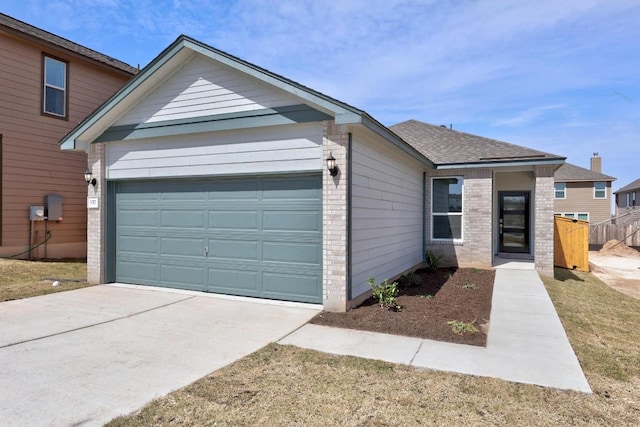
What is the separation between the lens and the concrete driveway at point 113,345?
3459mm

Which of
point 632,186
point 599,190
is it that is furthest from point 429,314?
point 632,186

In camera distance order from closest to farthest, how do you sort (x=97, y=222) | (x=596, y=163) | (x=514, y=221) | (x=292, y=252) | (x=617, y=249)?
(x=292, y=252)
(x=97, y=222)
(x=514, y=221)
(x=617, y=249)
(x=596, y=163)

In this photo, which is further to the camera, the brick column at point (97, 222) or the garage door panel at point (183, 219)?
the brick column at point (97, 222)

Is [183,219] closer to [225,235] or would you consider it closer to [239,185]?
[225,235]

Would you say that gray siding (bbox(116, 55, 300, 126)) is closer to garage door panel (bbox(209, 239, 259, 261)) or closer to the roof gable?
the roof gable

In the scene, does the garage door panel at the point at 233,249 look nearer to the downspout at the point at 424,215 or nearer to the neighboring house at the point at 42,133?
the downspout at the point at 424,215

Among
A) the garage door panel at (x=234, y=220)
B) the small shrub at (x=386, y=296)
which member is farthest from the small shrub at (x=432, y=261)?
the garage door panel at (x=234, y=220)

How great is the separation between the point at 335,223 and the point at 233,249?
7.78ft

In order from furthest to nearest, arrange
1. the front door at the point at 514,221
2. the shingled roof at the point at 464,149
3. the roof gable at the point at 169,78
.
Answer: the front door at the point at 514,221, the shingled roof at the point at 464,149, the roof gable at the point at 169,78

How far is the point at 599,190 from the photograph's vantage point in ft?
94.8

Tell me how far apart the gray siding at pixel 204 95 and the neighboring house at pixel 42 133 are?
19.0 ft

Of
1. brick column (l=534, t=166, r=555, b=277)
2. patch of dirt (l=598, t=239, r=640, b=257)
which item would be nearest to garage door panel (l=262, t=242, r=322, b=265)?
brick column (l=534, t=166, r=555, b=277)

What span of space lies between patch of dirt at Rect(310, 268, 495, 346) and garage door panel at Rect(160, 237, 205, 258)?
318 centimetres

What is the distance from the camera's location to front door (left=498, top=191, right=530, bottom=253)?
14664 millimetres
